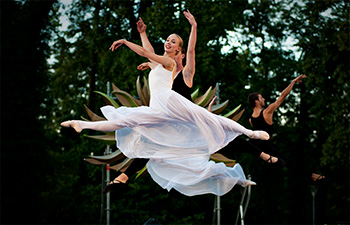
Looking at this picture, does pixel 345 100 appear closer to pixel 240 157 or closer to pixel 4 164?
pixel 240 157

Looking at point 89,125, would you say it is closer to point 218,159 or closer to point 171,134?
point 171,134

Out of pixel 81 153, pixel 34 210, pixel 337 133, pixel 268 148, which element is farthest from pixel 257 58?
pixel 268 148

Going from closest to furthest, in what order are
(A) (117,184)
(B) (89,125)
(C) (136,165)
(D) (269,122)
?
(B) (89,125) → (A) (117,184) → (C) (136,165) → (D) (269,122)

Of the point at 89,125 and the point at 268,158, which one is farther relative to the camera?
the point at 268,158

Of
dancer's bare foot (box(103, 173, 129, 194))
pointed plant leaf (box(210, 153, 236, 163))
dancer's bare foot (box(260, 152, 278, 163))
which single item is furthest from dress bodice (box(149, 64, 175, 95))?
pointed plant leaf (box(210, 153, 236, 163))

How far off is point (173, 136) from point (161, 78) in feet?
2.44

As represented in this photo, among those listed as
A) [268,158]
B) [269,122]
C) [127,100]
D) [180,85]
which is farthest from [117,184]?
[127,100]

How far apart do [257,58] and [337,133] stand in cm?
585

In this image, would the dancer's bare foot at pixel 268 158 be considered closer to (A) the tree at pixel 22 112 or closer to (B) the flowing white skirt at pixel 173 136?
(B) the flowing white skirt at pixel 173 136

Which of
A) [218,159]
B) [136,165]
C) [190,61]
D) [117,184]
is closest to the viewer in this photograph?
[117,184]

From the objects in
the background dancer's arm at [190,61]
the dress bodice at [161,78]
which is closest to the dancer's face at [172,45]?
the background dancer's arm at [190,61]

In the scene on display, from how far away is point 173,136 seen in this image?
593cm

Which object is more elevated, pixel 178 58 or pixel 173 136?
pixel 178 58

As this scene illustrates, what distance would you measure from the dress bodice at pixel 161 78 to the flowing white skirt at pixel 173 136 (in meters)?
0.08
